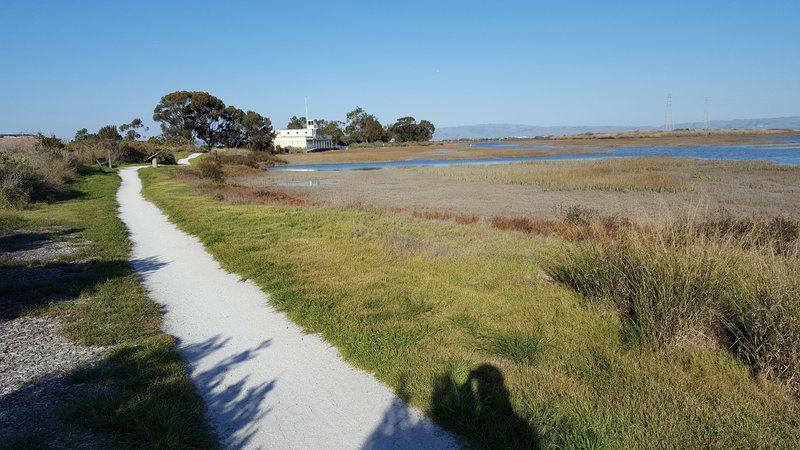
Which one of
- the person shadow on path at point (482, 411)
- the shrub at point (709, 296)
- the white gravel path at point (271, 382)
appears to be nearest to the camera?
the person shadow on path at point (482, 411)

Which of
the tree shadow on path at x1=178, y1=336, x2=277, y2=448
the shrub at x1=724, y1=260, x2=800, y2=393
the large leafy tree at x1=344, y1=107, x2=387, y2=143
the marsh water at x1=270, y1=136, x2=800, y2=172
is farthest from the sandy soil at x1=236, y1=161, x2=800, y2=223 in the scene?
the large leafy tree at x1=344, y1=107, x2=387, y2=143

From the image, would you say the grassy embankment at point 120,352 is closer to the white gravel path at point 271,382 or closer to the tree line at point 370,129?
the white gravel path at point 271,382

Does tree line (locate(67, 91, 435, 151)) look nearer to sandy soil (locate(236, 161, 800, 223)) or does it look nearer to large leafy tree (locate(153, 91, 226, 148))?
large leafy tree (locate(153, 91, 226, 148))

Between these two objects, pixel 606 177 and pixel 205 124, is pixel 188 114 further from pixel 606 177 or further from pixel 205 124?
pixel 606 177

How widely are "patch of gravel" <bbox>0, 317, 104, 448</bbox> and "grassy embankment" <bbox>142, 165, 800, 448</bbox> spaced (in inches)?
102

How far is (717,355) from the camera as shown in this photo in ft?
17.5

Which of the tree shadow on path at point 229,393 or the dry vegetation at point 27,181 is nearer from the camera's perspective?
Answer: the tree shadow on path at point 229,393

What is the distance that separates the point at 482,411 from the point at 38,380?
4.35 metres

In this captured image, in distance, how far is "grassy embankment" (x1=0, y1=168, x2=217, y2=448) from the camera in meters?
4.19

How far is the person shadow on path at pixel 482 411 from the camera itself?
13.4ft

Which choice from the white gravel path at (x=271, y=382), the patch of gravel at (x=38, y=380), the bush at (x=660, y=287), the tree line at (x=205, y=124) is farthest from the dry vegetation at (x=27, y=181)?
the tree line at (x=205, y=124)

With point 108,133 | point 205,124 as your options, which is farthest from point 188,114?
point 108,133

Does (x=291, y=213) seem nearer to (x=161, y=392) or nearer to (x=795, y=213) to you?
(x=161, y=392)

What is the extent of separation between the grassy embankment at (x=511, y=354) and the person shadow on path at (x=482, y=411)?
13 mm
